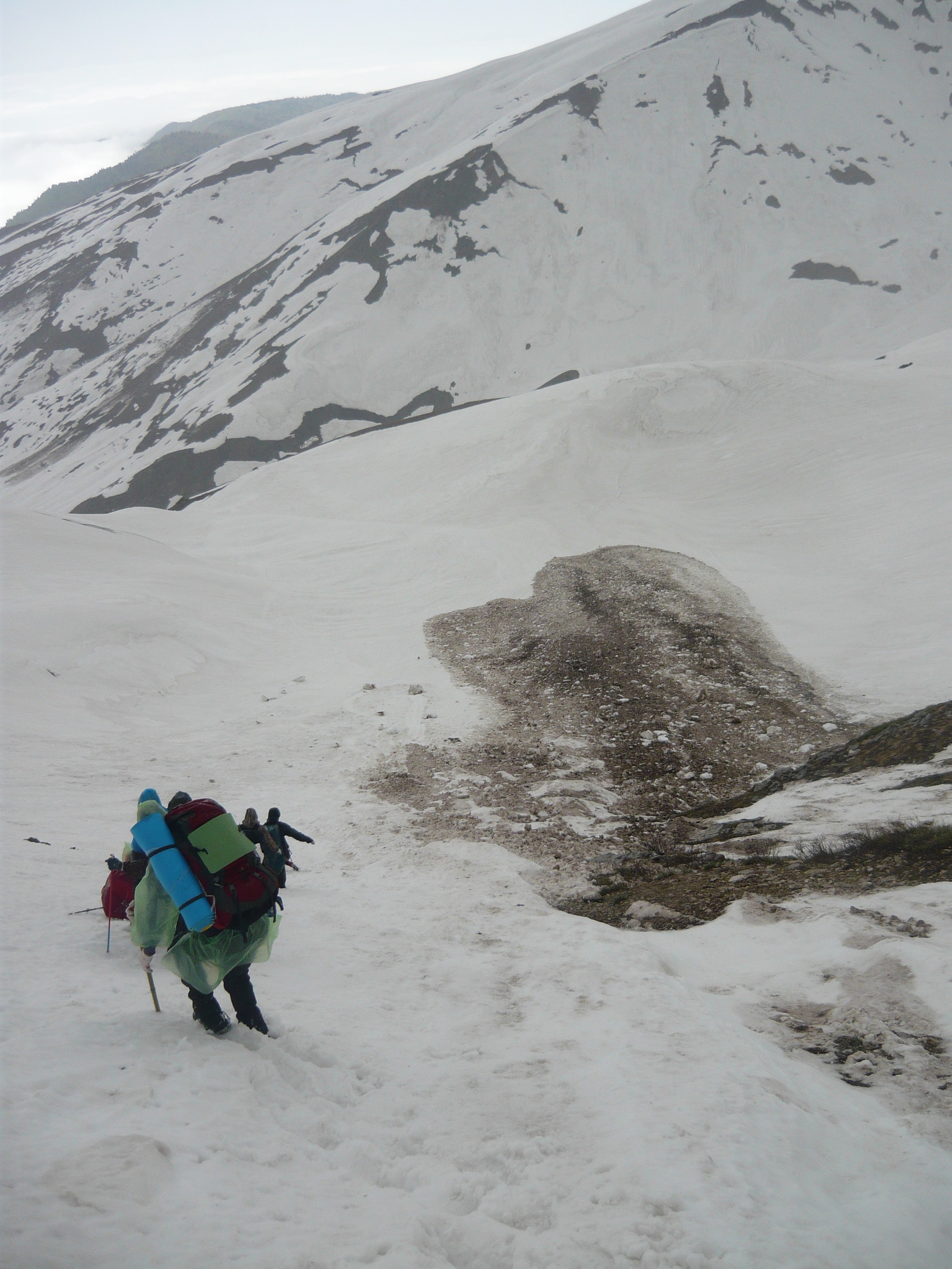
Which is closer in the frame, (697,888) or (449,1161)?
(449,1161)

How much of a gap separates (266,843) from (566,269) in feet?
188

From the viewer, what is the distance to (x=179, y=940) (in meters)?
3.98

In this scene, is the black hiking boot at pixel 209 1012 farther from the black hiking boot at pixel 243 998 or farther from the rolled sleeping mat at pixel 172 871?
the rolled sleeping mat at pixel 172 871

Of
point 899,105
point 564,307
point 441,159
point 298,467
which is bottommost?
point 298,467

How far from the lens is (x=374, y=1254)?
304 centimetres

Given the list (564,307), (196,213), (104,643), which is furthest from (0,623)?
(196,213)

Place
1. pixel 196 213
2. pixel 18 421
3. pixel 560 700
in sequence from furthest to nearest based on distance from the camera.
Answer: pixel 196 213 → pixel 18 421 → pixel 560 700

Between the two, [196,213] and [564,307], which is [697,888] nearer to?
[564,307]

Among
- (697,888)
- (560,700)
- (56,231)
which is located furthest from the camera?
(56,231)

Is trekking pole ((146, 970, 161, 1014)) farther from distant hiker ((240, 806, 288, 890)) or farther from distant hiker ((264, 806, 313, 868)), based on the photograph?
distant hiker ((264, 806, 313, 868))

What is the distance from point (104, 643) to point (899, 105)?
78076 mm

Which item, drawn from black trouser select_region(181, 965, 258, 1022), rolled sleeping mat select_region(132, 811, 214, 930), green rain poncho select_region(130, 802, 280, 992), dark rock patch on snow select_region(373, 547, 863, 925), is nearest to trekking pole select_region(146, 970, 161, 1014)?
black trouser select_region(181, 965, 258, 1022)

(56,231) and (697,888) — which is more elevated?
(56,231)

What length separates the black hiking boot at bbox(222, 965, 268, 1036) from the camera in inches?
165
